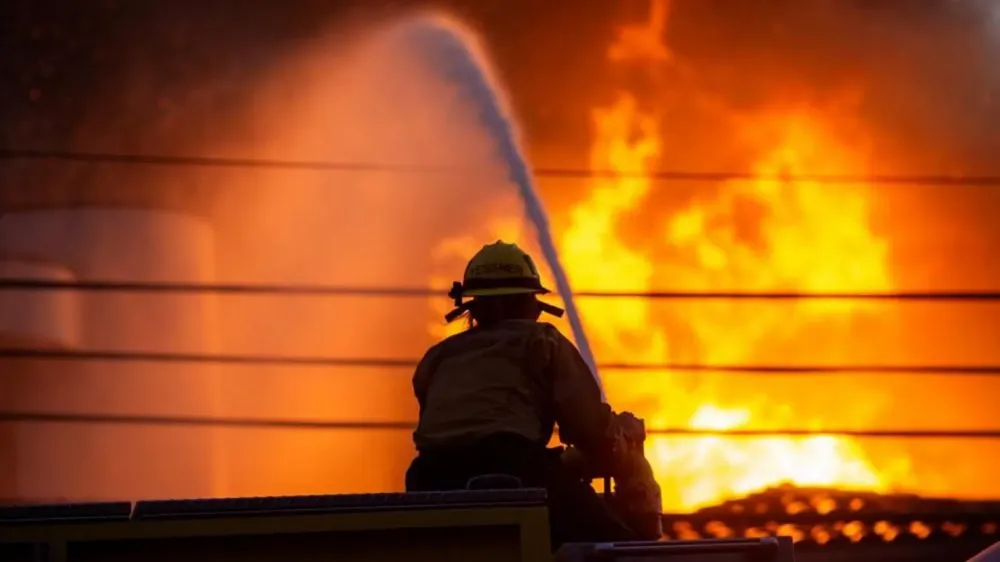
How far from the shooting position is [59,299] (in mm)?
12805

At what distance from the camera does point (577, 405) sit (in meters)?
4.52

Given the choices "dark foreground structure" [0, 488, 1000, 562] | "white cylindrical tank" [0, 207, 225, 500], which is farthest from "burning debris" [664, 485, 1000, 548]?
"dark foreground structure" [0, 488, 1000, 562]

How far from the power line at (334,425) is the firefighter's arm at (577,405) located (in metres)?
8.03

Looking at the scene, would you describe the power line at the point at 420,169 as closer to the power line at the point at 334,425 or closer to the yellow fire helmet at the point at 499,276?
the power line at the point at 334,425

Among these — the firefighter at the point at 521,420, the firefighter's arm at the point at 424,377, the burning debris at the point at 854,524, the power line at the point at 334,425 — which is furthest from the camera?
the power line at the point at 334,425

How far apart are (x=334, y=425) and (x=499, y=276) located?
789 cm

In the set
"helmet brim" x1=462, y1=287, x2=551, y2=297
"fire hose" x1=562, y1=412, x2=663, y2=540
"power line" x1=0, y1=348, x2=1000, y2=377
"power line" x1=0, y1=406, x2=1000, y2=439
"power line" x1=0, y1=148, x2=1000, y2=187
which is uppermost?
"power line" x1=0, y1=148, x2=1000, y2=187

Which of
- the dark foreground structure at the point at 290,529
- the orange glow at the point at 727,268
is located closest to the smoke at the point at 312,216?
the orange glow at the point at 727,268

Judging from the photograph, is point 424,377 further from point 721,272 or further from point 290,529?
point 721,272

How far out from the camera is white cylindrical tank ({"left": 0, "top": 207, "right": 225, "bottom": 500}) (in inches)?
485

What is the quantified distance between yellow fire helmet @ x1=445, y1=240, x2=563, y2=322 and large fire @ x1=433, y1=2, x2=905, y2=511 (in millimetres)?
7379

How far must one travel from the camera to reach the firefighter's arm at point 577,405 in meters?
4.51

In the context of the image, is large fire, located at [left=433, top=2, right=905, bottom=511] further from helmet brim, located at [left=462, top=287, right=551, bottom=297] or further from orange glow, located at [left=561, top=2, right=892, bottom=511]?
helmet brim, located at [left=462, top=287, right=551, bottom=297]

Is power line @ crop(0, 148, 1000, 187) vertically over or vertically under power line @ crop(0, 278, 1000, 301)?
over
